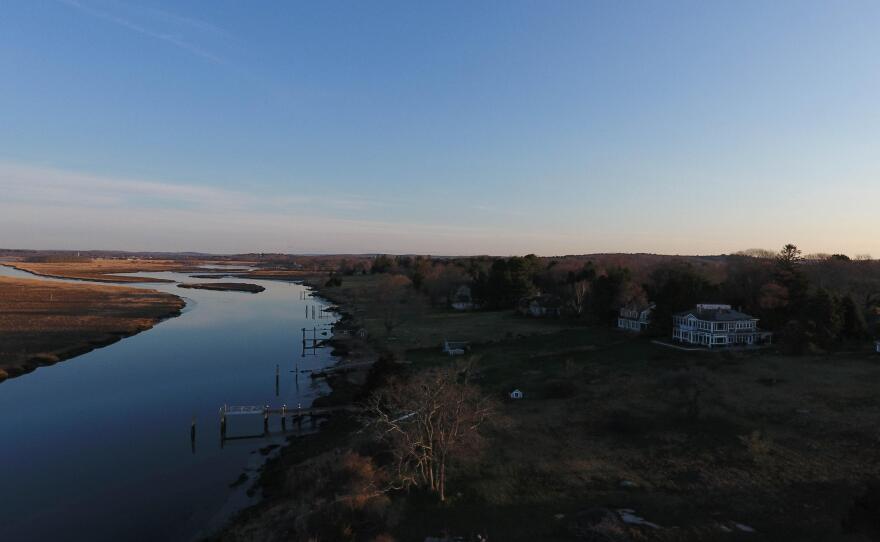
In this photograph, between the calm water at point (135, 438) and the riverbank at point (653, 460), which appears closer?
the riverbank at point (653, 460)

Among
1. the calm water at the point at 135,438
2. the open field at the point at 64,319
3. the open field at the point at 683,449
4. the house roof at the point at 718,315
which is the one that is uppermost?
the house roof at the point at 718,315

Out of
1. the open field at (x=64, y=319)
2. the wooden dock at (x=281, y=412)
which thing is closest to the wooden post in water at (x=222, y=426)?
the wooden dock at (x=281, y=412)

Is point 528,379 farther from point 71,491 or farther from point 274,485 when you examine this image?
point 71,491

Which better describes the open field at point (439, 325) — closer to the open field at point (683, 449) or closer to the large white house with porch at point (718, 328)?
the large white house with porch at point (718, 328)

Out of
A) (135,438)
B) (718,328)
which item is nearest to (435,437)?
(135,438)

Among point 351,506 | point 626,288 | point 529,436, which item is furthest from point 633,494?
point 626,288

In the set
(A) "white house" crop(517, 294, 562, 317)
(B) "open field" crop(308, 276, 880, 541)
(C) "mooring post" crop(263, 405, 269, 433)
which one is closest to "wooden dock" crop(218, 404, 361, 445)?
(C) "mooring post" crop(263, 405, 269, 433)

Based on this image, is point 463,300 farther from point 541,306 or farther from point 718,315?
point 718,315
